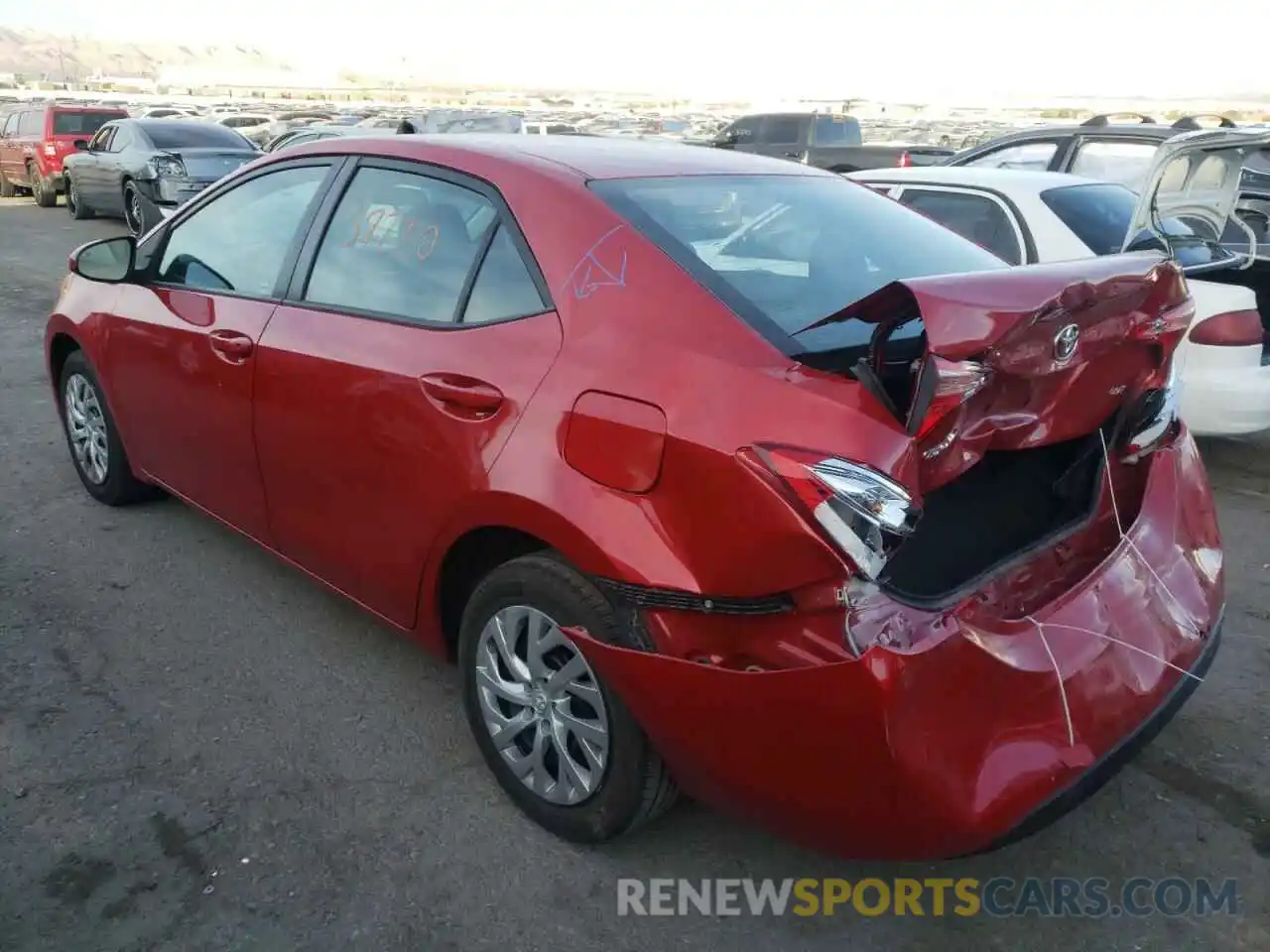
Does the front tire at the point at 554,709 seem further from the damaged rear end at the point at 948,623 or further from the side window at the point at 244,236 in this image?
the side window at the point at 244,236

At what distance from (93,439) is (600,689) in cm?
340

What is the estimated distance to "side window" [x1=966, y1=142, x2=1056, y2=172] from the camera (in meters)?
8.41

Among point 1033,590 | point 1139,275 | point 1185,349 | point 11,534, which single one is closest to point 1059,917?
point 1033,590

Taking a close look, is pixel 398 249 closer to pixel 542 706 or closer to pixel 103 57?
pixel 542 706

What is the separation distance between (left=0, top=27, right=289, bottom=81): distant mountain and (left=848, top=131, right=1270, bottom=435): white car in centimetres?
16562

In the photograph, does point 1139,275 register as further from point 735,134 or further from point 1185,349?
point 735,134

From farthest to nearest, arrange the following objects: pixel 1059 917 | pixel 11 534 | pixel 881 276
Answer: pixel 11 534 → pixel 881 276 → pixel 1059 917

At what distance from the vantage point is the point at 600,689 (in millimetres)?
2490

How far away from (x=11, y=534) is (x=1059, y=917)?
4.32 meters

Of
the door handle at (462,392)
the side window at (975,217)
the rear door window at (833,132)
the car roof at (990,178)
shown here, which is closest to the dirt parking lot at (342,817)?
the door handle at (462,392)

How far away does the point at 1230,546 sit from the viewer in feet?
15.1

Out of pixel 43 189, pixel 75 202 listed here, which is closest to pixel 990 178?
pixel 75 202

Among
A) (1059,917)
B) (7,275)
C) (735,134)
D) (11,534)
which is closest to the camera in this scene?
(1059,917)

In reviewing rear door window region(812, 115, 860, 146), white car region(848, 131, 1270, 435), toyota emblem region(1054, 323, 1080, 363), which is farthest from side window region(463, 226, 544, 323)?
rear door window region(812, 115, 860, 146)
